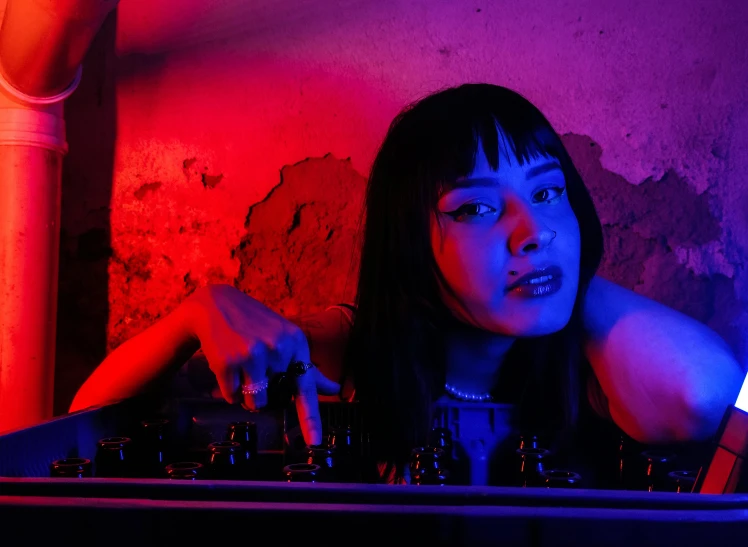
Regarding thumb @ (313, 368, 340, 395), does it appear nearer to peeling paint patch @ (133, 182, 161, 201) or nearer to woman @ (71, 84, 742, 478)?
woman @ (71, 84, 742, 478)

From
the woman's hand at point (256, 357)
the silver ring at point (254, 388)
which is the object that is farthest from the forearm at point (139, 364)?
the silver ring at point (254, 388)

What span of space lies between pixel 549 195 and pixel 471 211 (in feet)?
0.52

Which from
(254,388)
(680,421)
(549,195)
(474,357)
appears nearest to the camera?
(254,388)

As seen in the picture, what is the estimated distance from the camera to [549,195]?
3.98 feet

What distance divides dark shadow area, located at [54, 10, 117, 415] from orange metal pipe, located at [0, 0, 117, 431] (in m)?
0.19

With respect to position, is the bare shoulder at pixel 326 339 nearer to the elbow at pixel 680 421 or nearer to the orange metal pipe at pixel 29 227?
the elbow at pixel 680 421

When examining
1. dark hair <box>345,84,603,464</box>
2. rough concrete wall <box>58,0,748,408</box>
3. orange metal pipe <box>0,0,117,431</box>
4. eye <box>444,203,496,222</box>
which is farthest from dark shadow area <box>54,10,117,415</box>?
eye <box>444,203,496,222</box>

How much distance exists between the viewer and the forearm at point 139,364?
3.99 feet

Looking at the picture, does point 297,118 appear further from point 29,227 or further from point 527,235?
point 527,235

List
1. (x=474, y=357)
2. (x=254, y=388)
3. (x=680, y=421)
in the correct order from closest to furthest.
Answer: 1. (x=254, y=388)
2. (x=680, y=421)
3. (x=474, y=357)

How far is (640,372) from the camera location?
3.76 feet

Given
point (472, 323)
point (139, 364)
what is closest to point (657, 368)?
point (472, 323)

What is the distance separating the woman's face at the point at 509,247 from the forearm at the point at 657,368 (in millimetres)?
114

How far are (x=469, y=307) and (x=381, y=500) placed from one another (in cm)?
72
